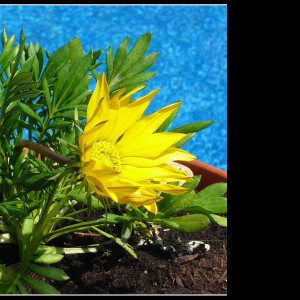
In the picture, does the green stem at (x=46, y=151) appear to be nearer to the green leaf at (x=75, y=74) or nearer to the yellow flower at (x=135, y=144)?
the yellow flower at (x=135, y=144)

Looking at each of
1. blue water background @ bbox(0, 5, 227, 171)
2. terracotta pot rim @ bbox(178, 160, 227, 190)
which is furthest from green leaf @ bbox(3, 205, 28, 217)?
blue water background @ bbox(0, 5, 227, 171)

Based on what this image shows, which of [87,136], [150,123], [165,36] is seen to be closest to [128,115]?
[150,123]

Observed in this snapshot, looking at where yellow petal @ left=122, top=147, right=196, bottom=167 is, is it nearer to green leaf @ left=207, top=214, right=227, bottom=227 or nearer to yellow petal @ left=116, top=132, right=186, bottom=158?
yellow petal @ left=116, top=132, right=186, bottom=158

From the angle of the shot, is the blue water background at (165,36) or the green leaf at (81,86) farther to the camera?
the blue water background at (165,36)

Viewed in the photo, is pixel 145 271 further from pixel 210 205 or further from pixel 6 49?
pixel 6 49

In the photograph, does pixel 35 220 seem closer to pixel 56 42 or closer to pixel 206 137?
pixel 206 137

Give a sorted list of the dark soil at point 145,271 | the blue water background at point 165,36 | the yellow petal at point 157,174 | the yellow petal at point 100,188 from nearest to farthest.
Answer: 1. the yellow petal at point 100,188
2. the yellow petal at point 157,174
3. the dark soil at point 145,271
4. the blue water background at point 165,36

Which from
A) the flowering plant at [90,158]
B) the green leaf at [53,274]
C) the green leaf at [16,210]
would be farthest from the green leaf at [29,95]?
the green leaf at [53,274]

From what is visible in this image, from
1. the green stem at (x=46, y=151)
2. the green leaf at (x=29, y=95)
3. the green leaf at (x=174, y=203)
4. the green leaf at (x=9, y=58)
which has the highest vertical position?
the green leaf at (x=9, y=58)
